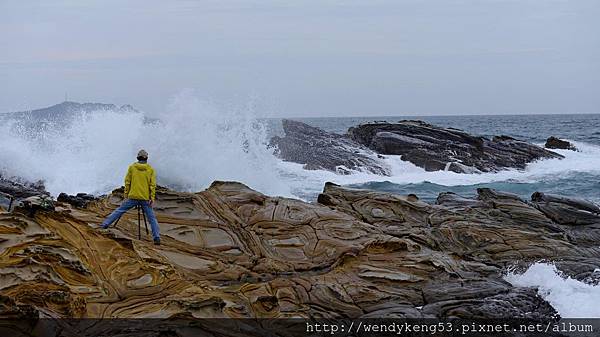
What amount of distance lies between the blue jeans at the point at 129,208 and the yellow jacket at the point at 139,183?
9cm

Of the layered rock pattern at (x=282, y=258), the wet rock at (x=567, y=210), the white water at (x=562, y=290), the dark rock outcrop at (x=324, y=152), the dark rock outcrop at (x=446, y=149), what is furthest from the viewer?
the dark rock outcrop at (x=446, y=149)

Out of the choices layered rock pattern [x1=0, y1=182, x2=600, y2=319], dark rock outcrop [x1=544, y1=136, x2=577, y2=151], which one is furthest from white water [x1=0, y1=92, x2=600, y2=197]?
dark rock outcrop [x1=544, y1=136, x2=577, y2=151]

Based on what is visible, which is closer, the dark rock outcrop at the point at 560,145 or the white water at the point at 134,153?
the white water at the point at 134,153

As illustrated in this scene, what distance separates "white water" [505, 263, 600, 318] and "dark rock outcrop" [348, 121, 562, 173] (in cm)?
1913

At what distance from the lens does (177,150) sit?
734 inches

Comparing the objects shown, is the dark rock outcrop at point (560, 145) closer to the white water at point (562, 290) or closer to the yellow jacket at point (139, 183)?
the white water at point (562, 290)

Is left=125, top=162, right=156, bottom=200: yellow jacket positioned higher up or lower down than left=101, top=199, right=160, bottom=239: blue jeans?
higher up

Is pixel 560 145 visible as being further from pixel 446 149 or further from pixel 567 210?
pixel 567 210

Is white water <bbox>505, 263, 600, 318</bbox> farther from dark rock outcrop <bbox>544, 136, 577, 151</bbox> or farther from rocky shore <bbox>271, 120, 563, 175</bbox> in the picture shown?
dark rock outcrop <bbox>544, 136, 577, 151</bbox>

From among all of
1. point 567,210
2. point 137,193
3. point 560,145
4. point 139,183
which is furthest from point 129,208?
point 560,145

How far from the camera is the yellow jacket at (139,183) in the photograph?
1008 centimetres

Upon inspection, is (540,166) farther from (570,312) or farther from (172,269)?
(172,269)

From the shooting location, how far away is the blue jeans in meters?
9.95

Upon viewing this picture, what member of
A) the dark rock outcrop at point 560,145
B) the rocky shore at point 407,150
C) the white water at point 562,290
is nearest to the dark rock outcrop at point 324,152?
the rocky shore at point 407,150
